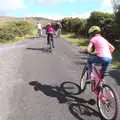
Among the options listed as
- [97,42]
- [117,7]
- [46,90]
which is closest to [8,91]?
[46,90]

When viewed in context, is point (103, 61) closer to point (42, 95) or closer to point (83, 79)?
point (83, 79)

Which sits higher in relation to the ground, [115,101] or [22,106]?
[115,101]

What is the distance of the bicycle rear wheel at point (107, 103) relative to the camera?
7.59 meters

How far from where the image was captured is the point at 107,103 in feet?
25.9

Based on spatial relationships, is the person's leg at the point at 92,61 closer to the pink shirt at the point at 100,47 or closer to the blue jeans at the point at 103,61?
the blue jeans at the point at 103,61

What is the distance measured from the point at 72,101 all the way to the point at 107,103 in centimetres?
165

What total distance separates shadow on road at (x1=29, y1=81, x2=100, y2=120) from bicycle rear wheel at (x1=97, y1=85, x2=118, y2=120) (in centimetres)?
22

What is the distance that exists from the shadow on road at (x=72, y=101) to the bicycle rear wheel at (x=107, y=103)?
0.22 meters

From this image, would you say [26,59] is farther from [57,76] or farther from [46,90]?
[46,90]

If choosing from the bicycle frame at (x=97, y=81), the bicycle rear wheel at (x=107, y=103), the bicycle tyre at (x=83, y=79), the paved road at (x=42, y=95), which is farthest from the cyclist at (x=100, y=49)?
the bicycle tyre at (x=83, y=79)

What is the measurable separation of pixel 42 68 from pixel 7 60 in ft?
11.1

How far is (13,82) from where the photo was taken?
12062 mm

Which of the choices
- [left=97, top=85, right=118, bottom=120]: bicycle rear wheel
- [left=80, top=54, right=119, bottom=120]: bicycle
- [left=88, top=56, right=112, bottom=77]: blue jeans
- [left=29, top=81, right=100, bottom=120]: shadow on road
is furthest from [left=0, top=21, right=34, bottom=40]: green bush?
[left=97, top=85, right=118, bottom=120]: bicycle rear wheel

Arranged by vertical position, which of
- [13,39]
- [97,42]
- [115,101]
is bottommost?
[13,39]
